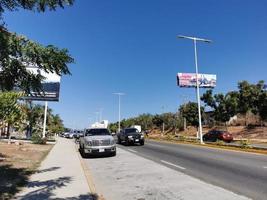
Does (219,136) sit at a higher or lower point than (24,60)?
higher

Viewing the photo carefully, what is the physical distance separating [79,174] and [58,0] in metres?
9.91

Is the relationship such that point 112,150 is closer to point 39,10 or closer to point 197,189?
point 197,189

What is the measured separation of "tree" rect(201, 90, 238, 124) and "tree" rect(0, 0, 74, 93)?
54.2 m

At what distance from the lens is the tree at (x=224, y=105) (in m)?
57.3

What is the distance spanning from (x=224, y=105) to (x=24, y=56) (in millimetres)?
56392

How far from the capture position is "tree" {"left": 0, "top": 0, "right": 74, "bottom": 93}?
4.85 m

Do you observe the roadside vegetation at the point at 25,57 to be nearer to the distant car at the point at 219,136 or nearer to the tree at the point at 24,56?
the tree at the point at 24,56

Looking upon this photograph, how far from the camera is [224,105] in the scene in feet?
194

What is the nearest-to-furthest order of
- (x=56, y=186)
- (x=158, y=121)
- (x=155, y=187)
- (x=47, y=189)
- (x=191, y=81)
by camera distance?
(x=47, y=189)
(x=155, y=187)
(x=56, y=186)
(x=191, y=81)
(x=158, y=121)

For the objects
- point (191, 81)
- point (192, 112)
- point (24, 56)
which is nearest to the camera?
point (24, 56)

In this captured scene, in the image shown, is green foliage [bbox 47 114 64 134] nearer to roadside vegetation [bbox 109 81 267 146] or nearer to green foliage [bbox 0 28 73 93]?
roadside vegetation [bbox 109 81 267 146]

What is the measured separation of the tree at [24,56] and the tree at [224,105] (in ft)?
178

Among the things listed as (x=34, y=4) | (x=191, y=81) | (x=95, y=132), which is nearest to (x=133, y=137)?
(x=95, y=132)

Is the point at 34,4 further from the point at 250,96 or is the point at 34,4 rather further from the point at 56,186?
the point at 250,96
